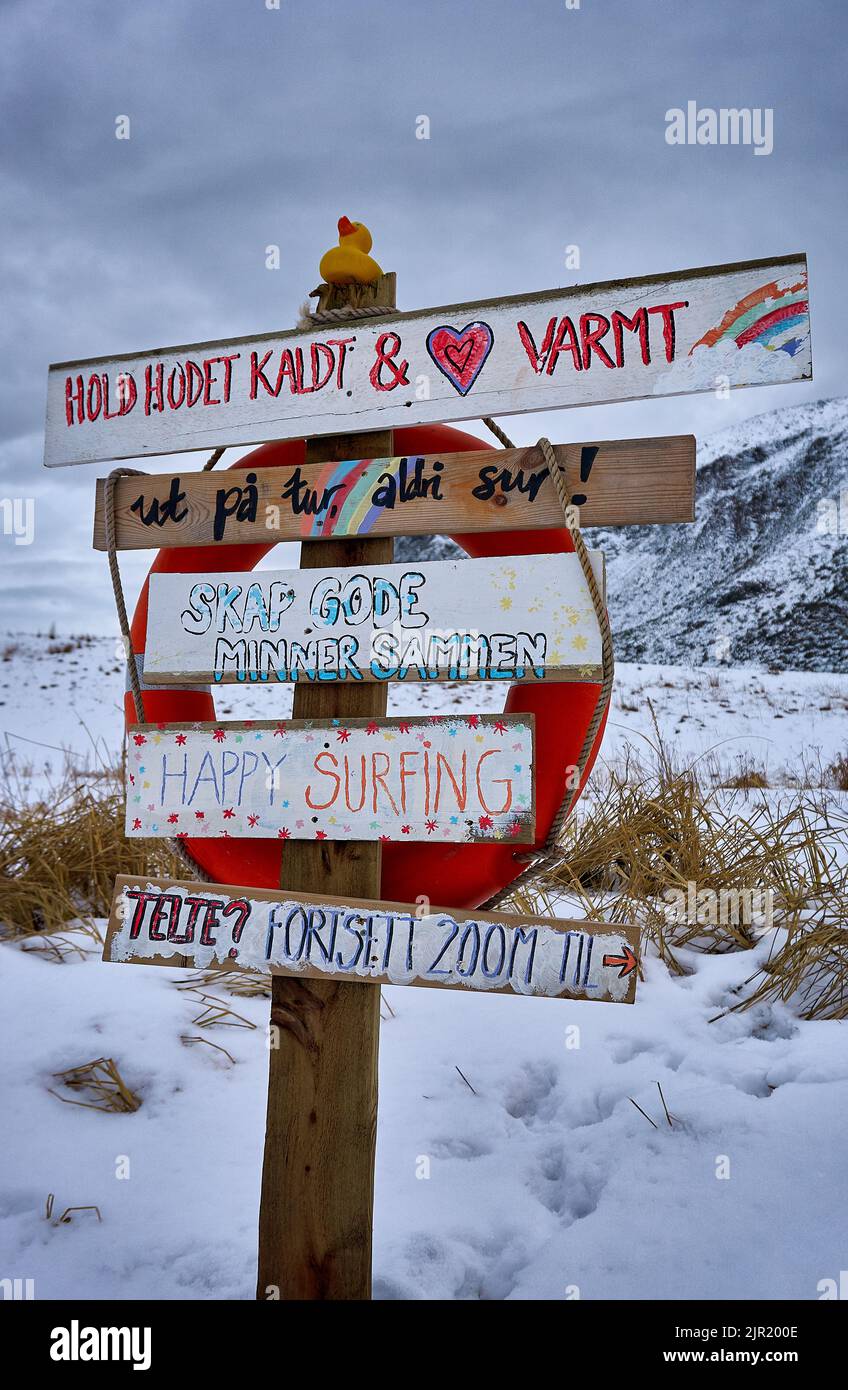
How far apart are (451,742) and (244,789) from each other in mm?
336

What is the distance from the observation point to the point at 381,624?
1.22 meters

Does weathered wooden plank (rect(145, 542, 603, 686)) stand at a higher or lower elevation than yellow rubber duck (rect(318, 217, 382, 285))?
lower

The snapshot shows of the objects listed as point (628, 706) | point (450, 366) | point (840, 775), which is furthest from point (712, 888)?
point (628, 706)

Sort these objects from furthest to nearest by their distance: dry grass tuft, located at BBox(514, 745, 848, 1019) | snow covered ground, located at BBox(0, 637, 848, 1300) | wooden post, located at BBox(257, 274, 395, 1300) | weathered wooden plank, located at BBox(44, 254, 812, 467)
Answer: dry grass tuft, located at BBox(514, 745, 848, 1019) → snow covered ground, located at BBox(0, 637, 848, 1300) → wooden post, located at BBox(257, 274, 395, 1300) → weathered wooden plank, located at BBox(44, 254, 812, 467)

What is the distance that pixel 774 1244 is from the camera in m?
1.30

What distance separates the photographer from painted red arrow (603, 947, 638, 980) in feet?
3.76

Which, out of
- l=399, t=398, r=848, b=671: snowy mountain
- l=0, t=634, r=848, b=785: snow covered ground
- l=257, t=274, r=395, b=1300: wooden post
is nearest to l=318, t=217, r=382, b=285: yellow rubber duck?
l=257, t=274, r=395, b=1300: wooden post

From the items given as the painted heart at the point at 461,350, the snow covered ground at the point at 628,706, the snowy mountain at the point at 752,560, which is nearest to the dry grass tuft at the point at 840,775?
the snow covered ground at the point at 628,706

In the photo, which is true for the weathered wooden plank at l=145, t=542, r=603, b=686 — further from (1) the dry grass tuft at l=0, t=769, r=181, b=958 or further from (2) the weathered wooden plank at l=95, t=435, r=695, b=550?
(1) the dry grass tuft at l=0, t=769, r=181, b=958

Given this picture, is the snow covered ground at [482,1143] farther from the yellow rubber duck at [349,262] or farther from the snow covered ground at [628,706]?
A: the snow covered ground at [628,706]

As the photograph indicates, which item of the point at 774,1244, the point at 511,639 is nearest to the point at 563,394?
the point at 511,639

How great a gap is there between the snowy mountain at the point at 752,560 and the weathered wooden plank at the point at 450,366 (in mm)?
18842

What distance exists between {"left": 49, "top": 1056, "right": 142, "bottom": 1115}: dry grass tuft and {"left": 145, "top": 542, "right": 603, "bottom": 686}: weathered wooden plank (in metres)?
0.99

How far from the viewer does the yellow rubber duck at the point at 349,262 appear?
1.38 m
